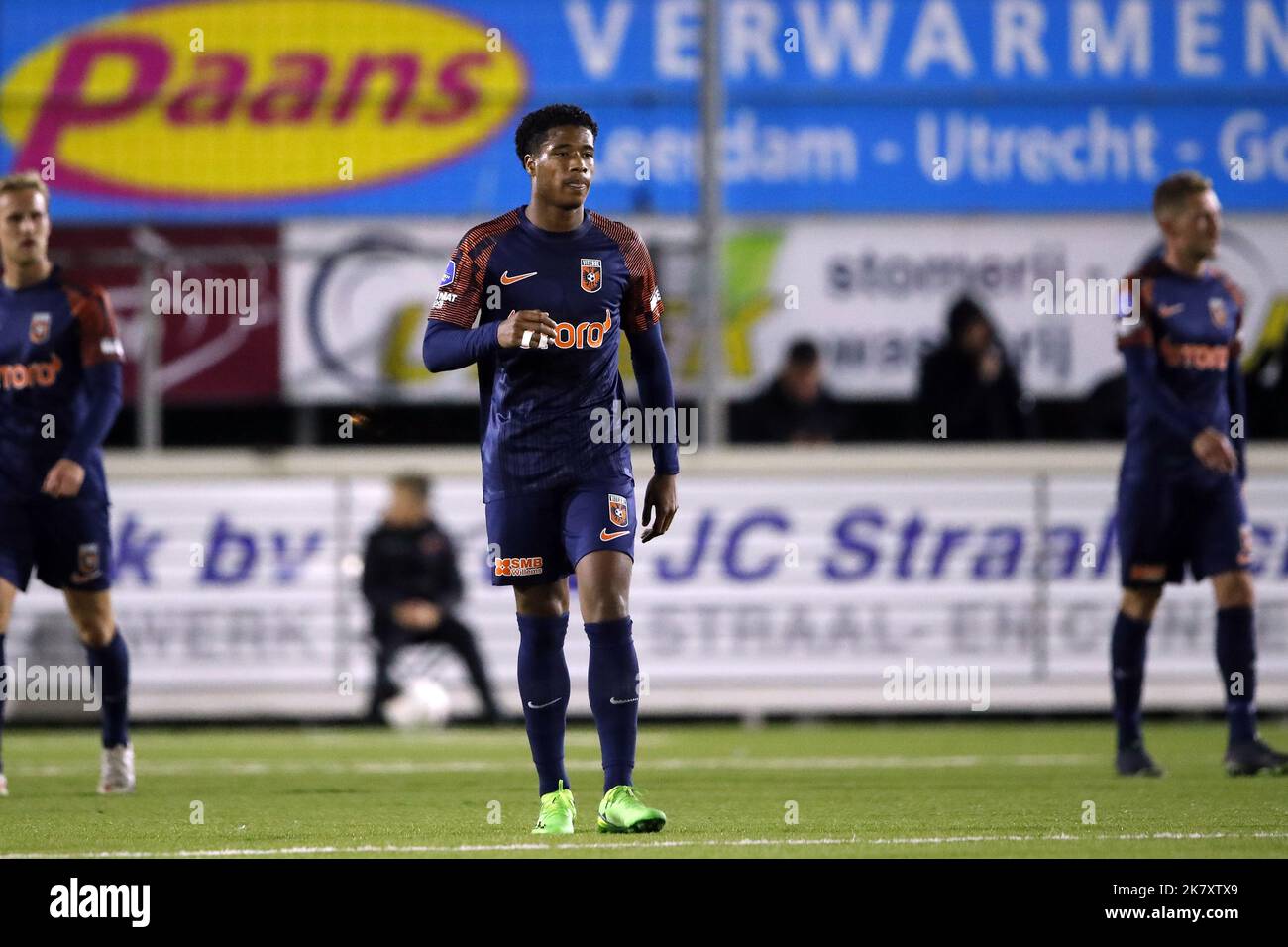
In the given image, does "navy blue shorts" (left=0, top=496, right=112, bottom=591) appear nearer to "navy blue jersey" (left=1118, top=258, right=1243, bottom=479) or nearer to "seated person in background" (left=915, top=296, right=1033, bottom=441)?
"navy blue jersey" (left=1118, top=258, right=1243, bottom=479)

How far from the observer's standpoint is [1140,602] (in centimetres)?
837

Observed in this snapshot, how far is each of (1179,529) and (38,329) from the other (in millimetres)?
4322

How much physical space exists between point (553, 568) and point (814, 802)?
1604 mm

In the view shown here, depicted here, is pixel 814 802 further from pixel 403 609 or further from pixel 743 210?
pixel 743 210

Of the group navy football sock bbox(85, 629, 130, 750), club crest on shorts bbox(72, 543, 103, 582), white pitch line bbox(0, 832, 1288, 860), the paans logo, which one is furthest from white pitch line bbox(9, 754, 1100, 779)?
the paans logo

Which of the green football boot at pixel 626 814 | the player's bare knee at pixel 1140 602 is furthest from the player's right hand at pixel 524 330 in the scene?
the player's bare knee at pixel 1140 602

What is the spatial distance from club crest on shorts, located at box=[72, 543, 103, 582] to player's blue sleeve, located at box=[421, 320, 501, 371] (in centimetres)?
216

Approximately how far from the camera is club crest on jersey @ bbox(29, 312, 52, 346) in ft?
25.8

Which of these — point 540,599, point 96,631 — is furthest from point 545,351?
point 96,631

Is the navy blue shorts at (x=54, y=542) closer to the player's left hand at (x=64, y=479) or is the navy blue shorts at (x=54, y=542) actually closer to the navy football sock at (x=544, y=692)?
the player's left hand at (x=64, y=479)

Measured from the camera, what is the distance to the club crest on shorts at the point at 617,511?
6.20m

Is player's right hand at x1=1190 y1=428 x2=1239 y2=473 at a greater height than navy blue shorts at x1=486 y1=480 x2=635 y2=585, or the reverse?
player's right hand at x1=1190 y1=428 x2=1239 y2=473

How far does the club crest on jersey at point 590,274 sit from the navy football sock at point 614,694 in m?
0.97
